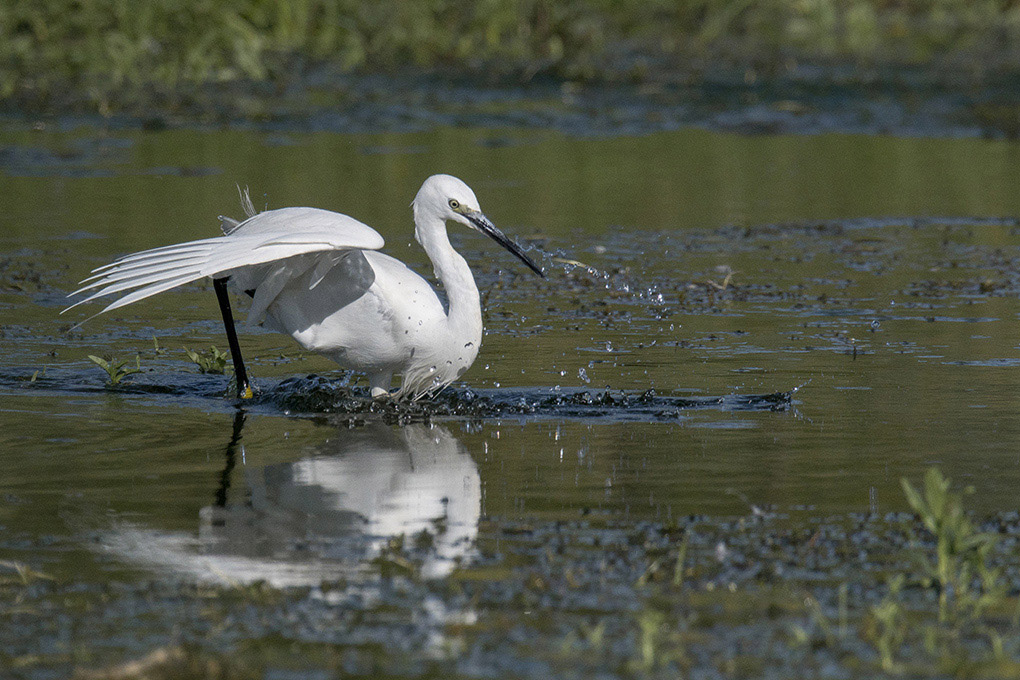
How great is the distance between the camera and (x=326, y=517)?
555 centimetres

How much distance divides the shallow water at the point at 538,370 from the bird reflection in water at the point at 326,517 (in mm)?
16

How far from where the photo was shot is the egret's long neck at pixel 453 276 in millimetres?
7586

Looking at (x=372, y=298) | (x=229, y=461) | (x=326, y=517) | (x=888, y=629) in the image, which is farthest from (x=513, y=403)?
(x=888, y=629)

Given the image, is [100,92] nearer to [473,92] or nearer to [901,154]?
[473,92]

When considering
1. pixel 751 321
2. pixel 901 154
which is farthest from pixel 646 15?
pixel 751 321

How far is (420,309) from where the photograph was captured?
24.6 ft

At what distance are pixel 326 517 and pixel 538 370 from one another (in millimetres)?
2859

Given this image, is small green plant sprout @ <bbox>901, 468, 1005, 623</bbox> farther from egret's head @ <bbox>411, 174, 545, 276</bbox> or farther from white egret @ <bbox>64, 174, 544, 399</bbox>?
egret's head @ <bbox>411, 174, 545, 276</bbox>

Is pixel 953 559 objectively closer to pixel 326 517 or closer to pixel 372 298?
pixel 326 517

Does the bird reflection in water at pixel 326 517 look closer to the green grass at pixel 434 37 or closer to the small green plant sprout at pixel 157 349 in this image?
the small green plant sprout at pixel 157 349

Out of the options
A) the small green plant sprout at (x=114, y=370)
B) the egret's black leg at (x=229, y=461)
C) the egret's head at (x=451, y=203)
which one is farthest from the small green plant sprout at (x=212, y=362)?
the egret's head at (x=451, y=203)

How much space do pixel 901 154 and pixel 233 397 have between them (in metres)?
10.5

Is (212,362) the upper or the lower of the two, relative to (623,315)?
lower

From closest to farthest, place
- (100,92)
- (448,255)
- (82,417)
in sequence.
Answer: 1. (82,417)
2. (448,255)
3. (100,92)
